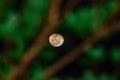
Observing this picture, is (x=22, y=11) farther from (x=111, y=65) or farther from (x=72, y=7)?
(x=111, y=65)

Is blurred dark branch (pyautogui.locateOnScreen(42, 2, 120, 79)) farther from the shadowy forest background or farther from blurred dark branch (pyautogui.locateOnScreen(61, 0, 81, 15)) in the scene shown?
blurred dark branch (pyautogui.locateOnScreen(61, 0, 81, 15))

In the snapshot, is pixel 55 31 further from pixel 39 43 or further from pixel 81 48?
pixel 81 48

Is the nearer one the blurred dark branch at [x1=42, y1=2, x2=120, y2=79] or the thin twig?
the thin twig

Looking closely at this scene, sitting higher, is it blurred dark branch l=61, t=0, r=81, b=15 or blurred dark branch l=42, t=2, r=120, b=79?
blurred dark branch l=61, t=0, r=81, b=15

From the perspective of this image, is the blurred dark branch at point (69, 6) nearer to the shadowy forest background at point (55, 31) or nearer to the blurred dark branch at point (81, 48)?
the shadowy forest background at point (55, 31)

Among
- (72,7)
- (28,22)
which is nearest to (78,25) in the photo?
(72,7)

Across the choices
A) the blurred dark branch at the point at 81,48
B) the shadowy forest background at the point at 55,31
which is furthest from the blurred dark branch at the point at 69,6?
the blurred dark branch at the point at 81,48

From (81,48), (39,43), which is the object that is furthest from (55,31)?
(81,48)

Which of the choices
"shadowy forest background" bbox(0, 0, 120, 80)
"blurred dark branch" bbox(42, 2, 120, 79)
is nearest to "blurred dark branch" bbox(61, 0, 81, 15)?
"shadowy forest background" bbox(0, 0, 120, 80)

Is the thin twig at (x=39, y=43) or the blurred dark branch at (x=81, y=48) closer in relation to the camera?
the thin twig at (x=39, y=43)
